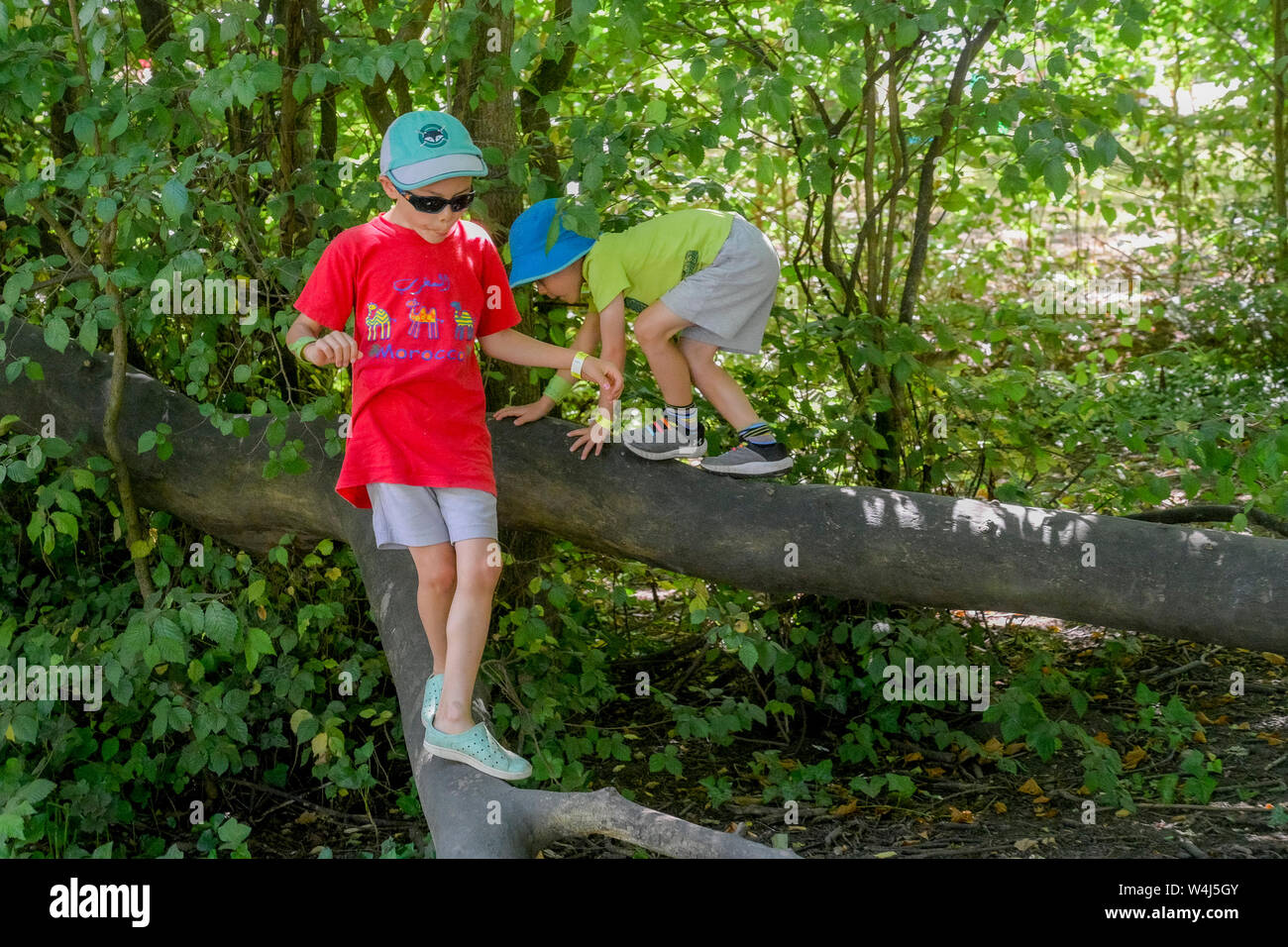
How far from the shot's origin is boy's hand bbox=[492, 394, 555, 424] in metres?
3.72

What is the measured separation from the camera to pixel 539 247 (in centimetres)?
356

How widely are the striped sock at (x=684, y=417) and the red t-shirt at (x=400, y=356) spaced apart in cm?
83

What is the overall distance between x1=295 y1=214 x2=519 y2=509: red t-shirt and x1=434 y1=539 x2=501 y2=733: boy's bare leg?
0.60 feet

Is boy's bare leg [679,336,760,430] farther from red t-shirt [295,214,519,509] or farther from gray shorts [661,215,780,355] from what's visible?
red t-shirt [295,214,519,509]

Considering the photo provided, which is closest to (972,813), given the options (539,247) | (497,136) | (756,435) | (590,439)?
(756,435)

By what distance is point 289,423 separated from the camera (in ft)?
12.6

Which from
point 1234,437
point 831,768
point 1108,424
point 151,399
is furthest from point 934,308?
point 151,399

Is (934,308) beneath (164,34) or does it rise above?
beneath

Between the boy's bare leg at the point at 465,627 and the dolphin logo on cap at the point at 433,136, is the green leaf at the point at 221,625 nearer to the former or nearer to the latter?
the boy's bare leg at the point at 465,627

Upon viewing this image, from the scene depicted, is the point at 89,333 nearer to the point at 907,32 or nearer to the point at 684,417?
the point at 684,417

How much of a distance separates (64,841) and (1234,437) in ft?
12.6

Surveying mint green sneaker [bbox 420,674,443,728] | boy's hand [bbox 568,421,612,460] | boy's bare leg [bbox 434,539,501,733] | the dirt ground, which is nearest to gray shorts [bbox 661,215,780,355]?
boy's hand [bbox 568,421,612,460]

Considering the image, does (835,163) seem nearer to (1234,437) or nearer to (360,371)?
(1234,437)
